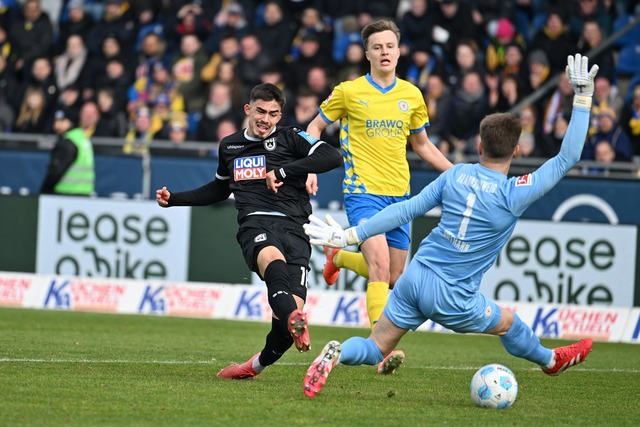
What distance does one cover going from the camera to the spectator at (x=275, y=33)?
61.9ft

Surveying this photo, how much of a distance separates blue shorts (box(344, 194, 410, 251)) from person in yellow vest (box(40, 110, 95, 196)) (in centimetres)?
706

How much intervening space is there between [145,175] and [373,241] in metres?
7.54

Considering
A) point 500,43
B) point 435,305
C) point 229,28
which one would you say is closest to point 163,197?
point 435,305

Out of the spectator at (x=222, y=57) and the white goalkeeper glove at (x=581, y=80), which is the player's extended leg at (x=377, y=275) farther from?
the spectator at (x=222, y=57)

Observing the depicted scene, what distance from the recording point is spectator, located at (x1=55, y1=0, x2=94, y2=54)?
67.3 ft

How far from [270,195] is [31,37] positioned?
43.3 feet

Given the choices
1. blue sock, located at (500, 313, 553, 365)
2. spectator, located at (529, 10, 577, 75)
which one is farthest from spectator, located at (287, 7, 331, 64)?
blue sock, located at (500, 313, 553, 365)

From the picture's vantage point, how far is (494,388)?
23.6 feet

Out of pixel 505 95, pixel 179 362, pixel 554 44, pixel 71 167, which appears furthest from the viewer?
pixel 554 44

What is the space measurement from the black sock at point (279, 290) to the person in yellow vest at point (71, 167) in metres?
8.45

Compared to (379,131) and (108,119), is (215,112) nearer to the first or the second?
(108,119)

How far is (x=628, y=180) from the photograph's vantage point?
1497 cm

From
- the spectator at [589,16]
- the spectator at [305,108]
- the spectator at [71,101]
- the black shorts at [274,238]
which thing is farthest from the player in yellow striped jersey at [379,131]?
the spectator at [71,101]

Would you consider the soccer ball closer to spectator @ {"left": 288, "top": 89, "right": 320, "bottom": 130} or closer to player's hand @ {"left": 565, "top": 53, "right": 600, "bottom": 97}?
player's hand @ {"left": 565, "top": 53, "right": 600, "bottom": 97}
